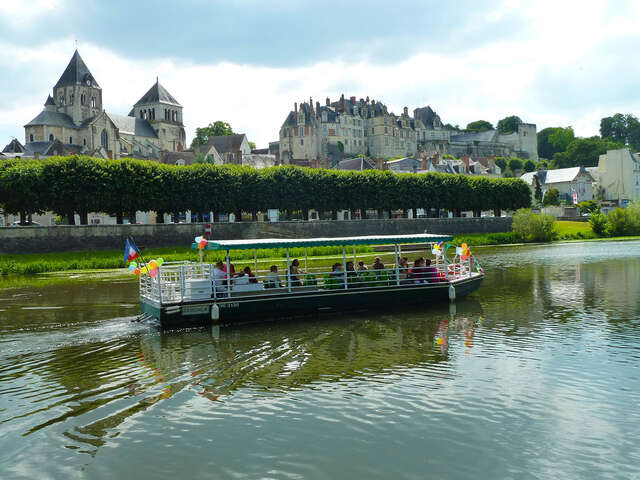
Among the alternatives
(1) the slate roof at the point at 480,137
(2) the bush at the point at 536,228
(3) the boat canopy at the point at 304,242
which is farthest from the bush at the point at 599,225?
(1) the slate roof at the point at 480,137

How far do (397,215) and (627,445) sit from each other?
277ft

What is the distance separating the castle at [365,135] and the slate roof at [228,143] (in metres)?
15.8

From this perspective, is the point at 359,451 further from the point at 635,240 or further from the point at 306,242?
the point at 635,240

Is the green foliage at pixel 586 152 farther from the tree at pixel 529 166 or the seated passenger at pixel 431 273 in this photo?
the seated passenger at pixel 431 273

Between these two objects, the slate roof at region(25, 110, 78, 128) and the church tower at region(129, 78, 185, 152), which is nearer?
the slate roof at region(25, 110, 78, 128)

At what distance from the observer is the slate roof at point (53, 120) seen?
118938mm

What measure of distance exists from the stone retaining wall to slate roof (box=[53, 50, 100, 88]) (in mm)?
82519

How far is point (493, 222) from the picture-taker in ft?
268

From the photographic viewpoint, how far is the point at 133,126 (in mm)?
138125

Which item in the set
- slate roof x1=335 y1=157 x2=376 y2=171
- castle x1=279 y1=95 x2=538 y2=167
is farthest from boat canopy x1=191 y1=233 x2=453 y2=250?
castle x1=279 y1=95 x2=538 y2=167

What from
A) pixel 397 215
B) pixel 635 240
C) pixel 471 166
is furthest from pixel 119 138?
pixel 635 240

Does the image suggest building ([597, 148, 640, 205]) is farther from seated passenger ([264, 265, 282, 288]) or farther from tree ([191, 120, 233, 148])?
seated passenger ([264, 265, 282, 288])

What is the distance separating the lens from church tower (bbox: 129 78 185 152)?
145 m

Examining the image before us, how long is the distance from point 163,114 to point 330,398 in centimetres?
14450
